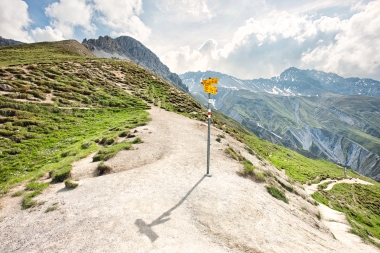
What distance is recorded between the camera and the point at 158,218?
31.8 ft

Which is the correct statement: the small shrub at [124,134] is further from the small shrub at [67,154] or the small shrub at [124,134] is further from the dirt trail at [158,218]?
the dirt trail at [158,218]

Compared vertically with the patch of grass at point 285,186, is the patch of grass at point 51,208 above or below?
above

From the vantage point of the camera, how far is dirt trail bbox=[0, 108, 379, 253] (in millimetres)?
8219

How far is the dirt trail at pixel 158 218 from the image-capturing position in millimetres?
8219

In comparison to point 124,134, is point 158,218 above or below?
below

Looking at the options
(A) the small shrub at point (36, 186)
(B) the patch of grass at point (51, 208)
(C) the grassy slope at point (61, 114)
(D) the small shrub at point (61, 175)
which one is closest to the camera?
(B) the patch of grass at point (51, 208)

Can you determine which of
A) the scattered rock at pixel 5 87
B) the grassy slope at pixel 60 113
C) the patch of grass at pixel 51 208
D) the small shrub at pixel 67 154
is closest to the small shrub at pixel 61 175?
the grassy slope at pixel 60 113

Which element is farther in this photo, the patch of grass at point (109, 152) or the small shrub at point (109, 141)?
the small shrub at point (109, 141)

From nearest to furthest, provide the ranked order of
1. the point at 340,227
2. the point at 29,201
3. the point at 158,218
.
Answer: the point at 158,218
the point at 29,201
the point at 340,227

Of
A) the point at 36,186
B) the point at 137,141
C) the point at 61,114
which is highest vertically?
the point at 61,114

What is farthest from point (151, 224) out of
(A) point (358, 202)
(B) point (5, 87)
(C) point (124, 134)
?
(A) point (358, 202)

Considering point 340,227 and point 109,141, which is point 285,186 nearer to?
point 340,227

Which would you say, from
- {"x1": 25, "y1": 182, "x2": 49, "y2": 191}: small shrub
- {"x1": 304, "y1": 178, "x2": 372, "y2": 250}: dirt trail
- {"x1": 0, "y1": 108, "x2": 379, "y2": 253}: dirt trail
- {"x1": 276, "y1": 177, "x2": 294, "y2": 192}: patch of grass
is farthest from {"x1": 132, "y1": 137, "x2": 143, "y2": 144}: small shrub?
{"x1": 304, "y1": 178, "x2": 372, "y2": 250}: dirt trail

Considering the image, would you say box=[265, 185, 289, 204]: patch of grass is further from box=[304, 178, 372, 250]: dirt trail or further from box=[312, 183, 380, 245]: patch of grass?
box=[312, 183, 380, 245]: patch of grass
